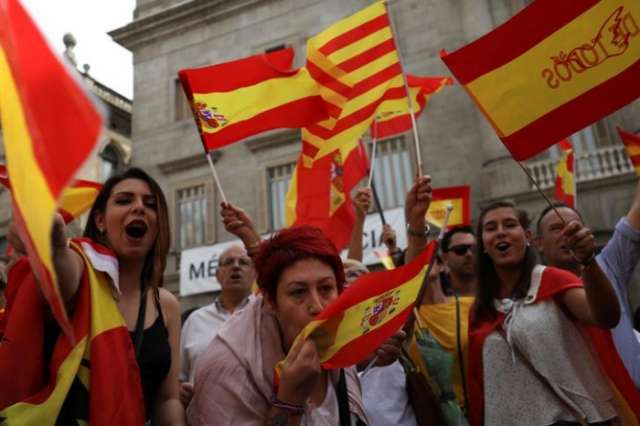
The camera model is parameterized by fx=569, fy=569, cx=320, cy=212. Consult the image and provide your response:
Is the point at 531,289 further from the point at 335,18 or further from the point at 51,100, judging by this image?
the point at 335,18

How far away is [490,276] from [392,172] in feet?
32.7

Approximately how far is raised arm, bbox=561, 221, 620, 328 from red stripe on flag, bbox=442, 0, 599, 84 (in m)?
0.95

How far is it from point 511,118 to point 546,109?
0.51 ft

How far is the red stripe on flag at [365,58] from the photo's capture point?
4285 millimetres

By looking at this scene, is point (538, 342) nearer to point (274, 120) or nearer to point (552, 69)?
point (552, 69)

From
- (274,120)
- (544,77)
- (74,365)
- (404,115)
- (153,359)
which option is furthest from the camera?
(404,115)

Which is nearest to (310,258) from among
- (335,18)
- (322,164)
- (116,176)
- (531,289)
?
(116,176)

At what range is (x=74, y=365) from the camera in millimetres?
1658

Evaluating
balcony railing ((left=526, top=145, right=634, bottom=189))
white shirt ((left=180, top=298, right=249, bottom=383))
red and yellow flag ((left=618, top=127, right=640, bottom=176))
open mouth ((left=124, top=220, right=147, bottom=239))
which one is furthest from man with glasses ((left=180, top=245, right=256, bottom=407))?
balcony railing ((left=526, top=145, right=634, bottom=189))

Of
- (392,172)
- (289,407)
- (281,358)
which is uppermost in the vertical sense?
(392,172)

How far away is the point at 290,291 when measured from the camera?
208cm

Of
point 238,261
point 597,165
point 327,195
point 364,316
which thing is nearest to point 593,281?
point 364,316

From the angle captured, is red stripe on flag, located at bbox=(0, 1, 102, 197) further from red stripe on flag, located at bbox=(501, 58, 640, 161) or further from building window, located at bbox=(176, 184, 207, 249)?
building window, located at bbox=(176, 184, 207, 249)

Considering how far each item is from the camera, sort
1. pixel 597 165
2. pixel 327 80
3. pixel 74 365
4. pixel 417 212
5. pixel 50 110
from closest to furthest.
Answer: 1. pixel 50 110
2. pixel 74 365
3. pixel 417 212
4. pixel 327 80
5. pixel 597 165
